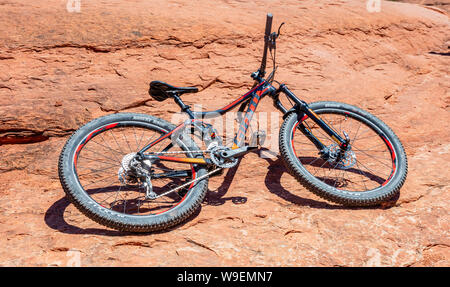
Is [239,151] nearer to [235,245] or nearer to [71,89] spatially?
[235,245]

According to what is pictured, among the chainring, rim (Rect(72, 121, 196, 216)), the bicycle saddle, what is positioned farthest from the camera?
the bicycle saddle

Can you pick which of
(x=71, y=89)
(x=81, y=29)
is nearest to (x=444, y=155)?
(x=71, y=89)

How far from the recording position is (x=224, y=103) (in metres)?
5.21

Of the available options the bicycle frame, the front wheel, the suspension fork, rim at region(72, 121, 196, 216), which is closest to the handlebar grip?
the bicycle frame

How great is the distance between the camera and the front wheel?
12.0 ft

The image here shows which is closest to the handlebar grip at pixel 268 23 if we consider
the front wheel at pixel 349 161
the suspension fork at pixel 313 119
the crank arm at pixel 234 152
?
the suspension fork at pixel 313 119

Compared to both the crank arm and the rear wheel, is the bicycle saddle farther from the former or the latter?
the crank arm

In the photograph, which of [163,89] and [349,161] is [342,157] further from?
[163,89]

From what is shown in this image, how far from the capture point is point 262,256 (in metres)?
3.03

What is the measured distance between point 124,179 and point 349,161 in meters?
2.38

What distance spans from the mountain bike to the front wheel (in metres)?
0.01

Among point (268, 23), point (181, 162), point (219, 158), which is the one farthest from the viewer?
point (268, 23)

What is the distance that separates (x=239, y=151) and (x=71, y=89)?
2.53m

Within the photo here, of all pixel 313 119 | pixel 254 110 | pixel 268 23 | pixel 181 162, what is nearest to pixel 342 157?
pixel 313 119
